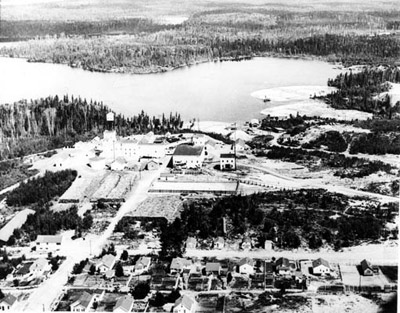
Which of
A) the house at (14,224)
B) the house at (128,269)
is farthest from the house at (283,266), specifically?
the house at (14,224)

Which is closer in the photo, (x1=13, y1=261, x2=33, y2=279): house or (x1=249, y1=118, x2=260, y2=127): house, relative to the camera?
(x1=13, y1=261, x2=33, y2=279): house

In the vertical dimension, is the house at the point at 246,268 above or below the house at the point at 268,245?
above

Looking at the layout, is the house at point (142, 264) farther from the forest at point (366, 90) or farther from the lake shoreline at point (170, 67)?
the lake shoreline at point (170, 67)

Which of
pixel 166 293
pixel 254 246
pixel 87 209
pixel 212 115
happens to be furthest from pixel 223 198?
pixel 212 115

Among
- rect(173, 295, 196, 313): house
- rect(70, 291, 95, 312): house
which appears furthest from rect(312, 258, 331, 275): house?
rect(70, 291, 95, 312): house

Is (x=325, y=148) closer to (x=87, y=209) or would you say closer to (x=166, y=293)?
(x=87, y=209)

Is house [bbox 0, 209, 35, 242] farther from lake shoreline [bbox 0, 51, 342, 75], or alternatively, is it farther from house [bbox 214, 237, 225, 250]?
lake shoreline [bbox 0, 51, 342, 75]
